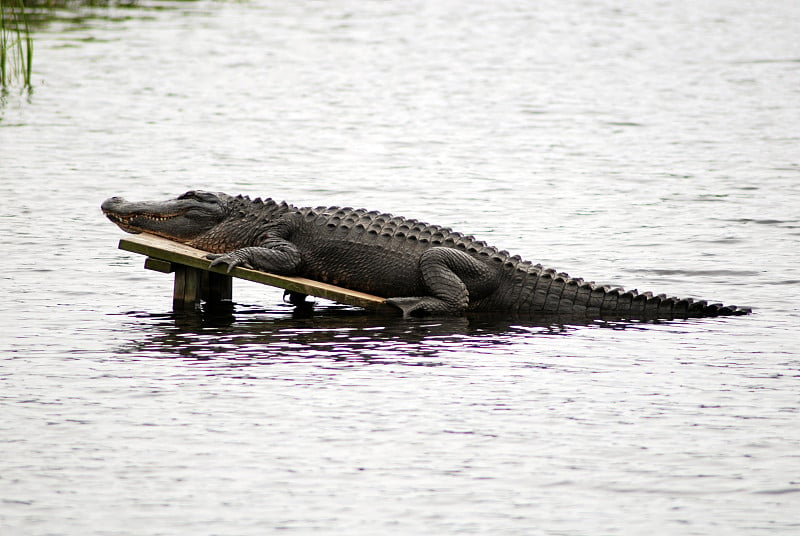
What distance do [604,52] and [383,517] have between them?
28.4 metres

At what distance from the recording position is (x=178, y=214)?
11.8 m

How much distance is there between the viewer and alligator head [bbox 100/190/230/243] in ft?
38.7

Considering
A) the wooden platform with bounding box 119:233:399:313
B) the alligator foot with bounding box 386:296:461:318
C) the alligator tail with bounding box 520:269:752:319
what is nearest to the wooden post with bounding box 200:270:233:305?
the wooden platform with bounding box 119:233:399:313

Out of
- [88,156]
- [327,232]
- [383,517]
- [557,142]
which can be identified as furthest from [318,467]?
[557,142]

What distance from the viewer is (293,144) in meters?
21.9

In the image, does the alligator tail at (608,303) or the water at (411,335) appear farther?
the alligator tail at (608,303)

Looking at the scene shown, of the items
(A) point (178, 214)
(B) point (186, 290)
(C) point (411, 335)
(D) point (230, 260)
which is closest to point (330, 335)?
(C) point (411, 335)

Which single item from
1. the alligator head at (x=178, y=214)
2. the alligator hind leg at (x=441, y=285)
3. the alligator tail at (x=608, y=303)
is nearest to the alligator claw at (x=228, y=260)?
the alligator head at (x=178, y=214)

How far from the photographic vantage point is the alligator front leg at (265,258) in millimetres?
11000

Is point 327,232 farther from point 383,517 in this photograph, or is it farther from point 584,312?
point 383,517

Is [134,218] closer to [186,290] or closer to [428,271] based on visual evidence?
[186,290]

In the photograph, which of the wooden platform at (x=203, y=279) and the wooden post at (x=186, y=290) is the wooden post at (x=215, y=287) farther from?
the wooden post at (x=186, y=290)

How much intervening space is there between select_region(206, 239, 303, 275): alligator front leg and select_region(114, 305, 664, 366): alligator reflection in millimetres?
408

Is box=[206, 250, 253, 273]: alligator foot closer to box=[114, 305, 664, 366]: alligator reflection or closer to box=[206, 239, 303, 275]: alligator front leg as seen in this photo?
box=[206, 239, 303, 275]: alligator front leg
